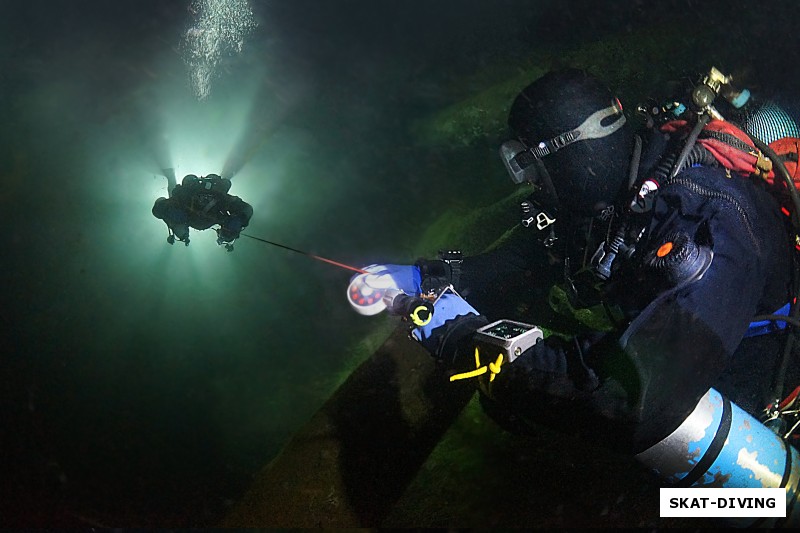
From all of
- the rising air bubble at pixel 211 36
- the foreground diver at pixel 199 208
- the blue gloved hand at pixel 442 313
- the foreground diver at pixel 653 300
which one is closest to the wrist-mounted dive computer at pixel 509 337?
the foreground diver at pixel 653 300

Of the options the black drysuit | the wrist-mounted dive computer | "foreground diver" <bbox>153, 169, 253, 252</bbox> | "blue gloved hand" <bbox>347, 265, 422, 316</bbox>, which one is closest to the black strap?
the black drysuit

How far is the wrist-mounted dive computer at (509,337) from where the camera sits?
2000mm

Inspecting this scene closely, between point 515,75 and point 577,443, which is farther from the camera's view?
point 515,75

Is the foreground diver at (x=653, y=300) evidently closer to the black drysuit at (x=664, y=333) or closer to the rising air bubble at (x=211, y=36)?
Answer: the black drysuit at (x=664, y=333)

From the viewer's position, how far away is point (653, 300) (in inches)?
77.9

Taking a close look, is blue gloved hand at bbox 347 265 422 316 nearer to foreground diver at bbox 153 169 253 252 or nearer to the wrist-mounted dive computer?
the wrist-mounted dive computer

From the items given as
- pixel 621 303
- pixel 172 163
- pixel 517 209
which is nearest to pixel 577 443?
pixel 621 303

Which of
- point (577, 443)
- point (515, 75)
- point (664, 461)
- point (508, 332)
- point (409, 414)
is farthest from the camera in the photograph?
point (515, 75)

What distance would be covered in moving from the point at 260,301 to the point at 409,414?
2216mm

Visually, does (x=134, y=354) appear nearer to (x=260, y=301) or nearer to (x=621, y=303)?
(x=260, y=301)

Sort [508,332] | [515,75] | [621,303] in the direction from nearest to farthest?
[508,332] < [621,303] < [515,75]

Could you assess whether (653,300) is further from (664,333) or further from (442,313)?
(442,313)

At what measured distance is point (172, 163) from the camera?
445cm

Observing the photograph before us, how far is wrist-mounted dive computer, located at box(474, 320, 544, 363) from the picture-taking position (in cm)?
200
